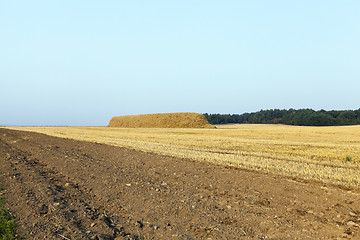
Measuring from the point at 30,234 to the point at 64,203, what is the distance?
1703 millimetres

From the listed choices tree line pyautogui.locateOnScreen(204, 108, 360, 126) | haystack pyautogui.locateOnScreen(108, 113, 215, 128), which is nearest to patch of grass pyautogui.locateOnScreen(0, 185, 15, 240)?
haystack pyautogui.locateOnScreen(108, 113, 215, 128)

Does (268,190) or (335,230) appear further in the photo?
(268,190)

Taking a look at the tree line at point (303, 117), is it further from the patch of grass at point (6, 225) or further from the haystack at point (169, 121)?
the patch of grass at point (6, 225)

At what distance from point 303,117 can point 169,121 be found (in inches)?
1383

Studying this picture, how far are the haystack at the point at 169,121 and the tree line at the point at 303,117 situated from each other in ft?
89.8

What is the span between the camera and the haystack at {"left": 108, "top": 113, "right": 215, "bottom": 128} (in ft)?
191

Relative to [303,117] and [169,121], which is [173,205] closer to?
[169,121]

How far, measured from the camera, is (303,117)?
70.5 m

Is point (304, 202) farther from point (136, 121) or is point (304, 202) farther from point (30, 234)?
point (136, 121)

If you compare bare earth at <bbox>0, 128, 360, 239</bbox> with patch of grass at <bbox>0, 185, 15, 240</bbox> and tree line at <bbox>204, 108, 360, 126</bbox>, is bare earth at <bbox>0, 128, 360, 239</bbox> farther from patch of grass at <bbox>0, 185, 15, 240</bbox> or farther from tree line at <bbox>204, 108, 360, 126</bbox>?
tree line at <bbox>204, 108, 360, 126</bbox>

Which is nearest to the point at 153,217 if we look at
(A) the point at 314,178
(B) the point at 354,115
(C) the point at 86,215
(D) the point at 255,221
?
(C) the point at 86,215

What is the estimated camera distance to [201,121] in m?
58.6

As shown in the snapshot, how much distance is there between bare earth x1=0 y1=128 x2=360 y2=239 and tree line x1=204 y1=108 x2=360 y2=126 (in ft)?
211

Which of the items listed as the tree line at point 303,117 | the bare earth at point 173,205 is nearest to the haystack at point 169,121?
the tree line at point 303,117
